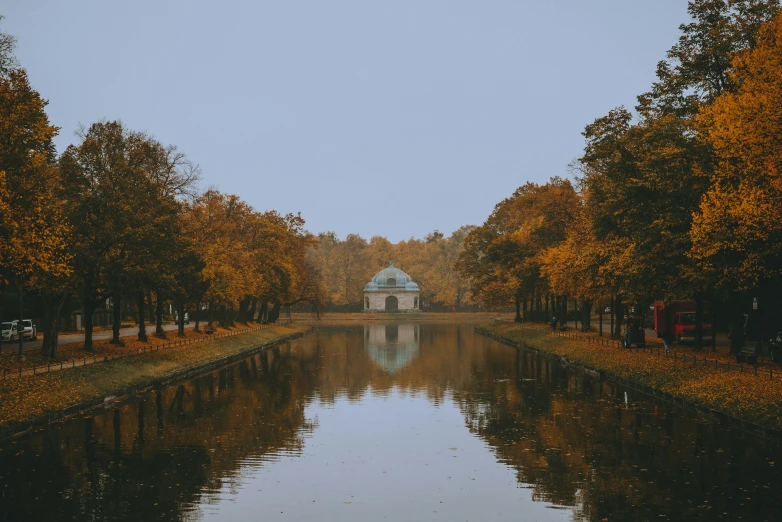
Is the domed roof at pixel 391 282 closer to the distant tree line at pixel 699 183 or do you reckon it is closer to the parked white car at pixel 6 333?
the distant tree line at pixel 699 183

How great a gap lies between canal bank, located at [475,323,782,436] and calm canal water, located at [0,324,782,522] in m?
0.98

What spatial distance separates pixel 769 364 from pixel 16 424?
32.8 meters

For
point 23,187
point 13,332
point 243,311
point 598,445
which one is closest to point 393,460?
point 598,445

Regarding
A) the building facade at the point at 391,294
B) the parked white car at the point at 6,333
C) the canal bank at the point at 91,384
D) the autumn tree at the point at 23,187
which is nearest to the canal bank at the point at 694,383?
the canal bank at the point at 91,384

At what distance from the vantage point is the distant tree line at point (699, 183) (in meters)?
33.7

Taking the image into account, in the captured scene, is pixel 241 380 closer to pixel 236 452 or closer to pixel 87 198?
pixel 87 198

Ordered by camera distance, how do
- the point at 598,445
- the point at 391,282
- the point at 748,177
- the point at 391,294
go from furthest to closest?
the point at 391,282 < the point at 391,294 < the point at 748,177 < the point at 598,445

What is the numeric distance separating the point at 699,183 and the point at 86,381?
100 ft

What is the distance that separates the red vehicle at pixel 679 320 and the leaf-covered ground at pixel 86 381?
3276 centimetres

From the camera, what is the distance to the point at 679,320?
5847 cm

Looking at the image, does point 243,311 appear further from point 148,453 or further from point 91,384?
point 148,453

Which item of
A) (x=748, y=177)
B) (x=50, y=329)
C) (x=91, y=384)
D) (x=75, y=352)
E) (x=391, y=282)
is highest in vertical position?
(x=748, y=177)

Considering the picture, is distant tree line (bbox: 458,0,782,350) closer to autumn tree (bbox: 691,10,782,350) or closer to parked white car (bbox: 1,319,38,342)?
autumn tree (bbox: 691,10,782,350)

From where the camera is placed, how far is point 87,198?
157 feet
